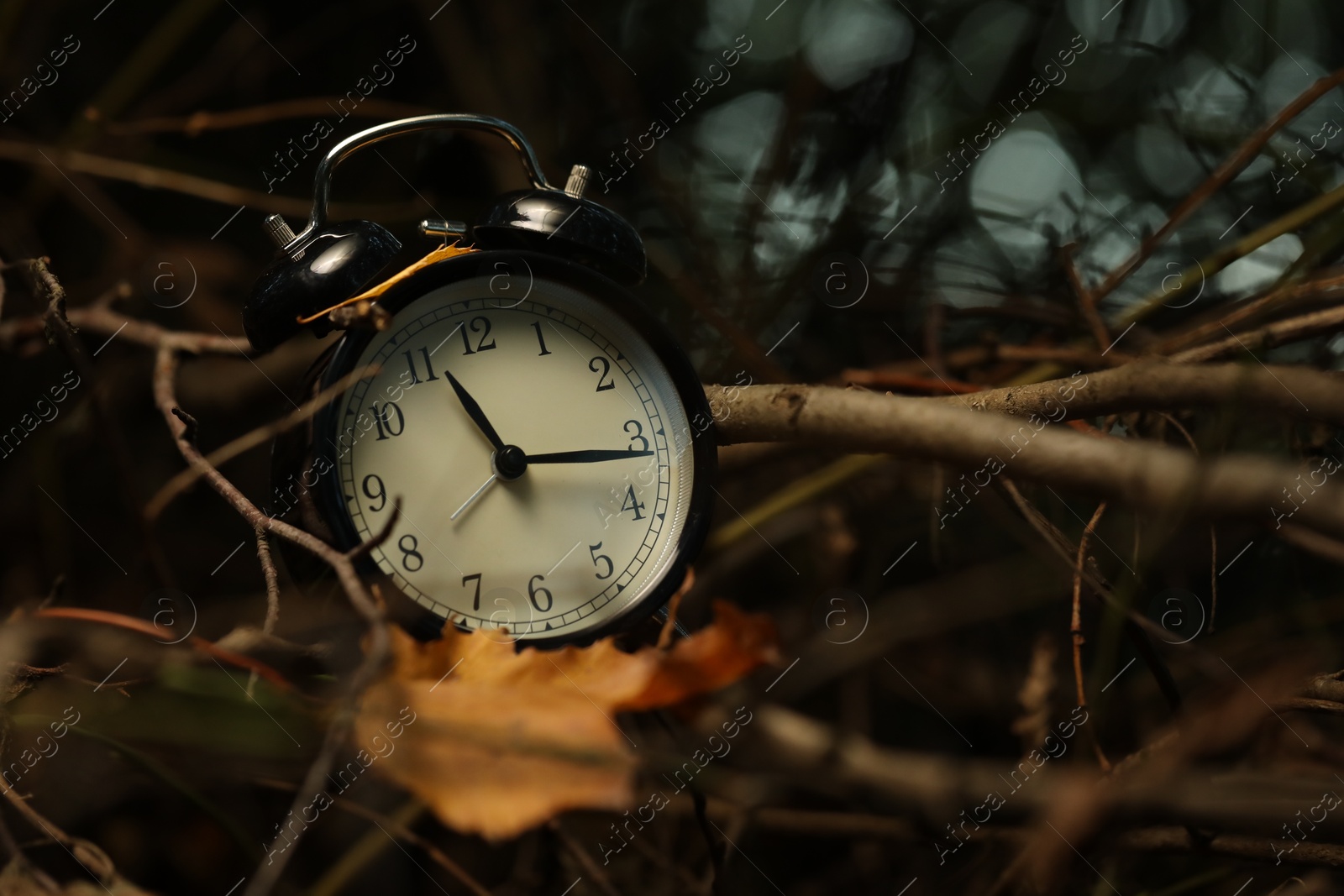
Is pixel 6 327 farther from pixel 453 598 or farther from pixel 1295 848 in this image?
pixel 1295 848

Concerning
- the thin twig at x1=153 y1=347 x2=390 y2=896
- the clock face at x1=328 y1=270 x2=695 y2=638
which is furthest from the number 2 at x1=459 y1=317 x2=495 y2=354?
the thin twig at x1=153 y1=347 x2=390 y2=896

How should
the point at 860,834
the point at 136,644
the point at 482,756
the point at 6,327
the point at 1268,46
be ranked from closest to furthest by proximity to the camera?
the point at 482,756
the point at 136,644
the point at 860,834
the point at 6,327
the point at 1268,46

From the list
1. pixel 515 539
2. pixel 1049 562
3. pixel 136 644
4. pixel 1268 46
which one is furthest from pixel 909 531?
pixel 136 644

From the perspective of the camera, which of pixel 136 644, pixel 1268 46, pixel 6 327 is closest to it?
pixel 136 644

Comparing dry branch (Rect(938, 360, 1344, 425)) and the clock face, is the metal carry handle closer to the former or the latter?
the clock face

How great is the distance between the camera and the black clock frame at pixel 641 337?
790 mm

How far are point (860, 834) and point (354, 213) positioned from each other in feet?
3.95

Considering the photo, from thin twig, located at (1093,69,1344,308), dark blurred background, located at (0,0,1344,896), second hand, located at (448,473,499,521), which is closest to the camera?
second hand, located at (448,473,499,521)

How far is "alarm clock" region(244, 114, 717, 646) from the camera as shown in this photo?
0.81m

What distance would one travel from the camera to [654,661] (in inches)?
28.7

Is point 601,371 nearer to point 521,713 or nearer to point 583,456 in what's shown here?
point 583,456

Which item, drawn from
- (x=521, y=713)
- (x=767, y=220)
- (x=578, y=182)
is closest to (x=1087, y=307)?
(x=767, y=220)

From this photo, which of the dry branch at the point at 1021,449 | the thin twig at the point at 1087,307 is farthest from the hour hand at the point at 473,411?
the thin twig at the point at 1087,307

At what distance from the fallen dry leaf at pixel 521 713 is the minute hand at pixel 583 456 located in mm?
177
